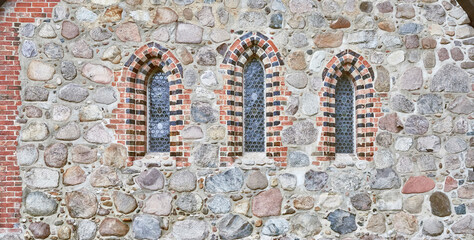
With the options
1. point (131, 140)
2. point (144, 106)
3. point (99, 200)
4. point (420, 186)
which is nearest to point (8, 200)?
point (99, 200)

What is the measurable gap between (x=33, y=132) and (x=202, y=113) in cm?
240

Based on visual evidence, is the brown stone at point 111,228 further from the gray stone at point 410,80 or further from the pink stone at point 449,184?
the pink stone at point 449,184

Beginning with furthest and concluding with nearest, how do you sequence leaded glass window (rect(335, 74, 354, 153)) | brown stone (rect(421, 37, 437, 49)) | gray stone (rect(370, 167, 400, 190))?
leaded glass window (rect(335, 74, 354, 153)), brown stone (rect(421, 37, 437, 49)), gray stone (rect(370, 167, 400, 190))

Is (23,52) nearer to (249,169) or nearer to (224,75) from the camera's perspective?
(224,75)

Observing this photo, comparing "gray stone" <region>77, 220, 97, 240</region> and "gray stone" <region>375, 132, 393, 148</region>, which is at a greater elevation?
"gray stone" <region>375, 132, 393, 148</region>

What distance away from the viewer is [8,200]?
5.10 metres

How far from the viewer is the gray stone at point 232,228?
518 centimetres

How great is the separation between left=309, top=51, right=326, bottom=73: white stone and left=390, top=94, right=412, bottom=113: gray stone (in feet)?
3.82

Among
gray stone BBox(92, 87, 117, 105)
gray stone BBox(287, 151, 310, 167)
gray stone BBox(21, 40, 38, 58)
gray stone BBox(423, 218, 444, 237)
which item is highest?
gray stone BBox(21, 40, 38, 58)

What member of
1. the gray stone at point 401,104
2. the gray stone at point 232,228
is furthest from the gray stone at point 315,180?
the gray stone at point 401,104

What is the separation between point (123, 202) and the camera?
516 centimetres

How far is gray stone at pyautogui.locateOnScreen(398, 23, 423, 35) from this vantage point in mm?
5395

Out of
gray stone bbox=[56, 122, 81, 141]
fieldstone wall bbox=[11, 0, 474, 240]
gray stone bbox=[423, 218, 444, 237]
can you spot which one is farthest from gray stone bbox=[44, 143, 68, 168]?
gray stone bbox=[423, 218, 444, 237]

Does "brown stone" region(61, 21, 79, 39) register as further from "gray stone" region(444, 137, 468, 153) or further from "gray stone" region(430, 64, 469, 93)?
"gray stone" region(444, 137, 468, 153)
